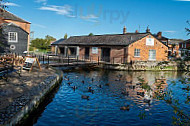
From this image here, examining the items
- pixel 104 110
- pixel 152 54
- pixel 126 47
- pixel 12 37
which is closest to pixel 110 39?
pixel 126 47

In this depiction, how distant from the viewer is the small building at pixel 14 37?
106 ft

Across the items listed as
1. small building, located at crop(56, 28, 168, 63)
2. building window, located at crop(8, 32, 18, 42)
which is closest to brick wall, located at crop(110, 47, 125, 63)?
small building, located at crop(56, 28, 168, 63)

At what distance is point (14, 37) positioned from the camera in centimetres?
3325

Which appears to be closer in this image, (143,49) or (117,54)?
(117,54)

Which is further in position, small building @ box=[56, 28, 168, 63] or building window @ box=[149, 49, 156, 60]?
building window @ box=[149, 49, 156, 60]

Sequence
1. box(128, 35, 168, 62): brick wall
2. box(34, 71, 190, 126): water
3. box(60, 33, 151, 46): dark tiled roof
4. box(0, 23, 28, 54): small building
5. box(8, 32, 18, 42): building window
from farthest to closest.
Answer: box(8, 32, 18, 42): building window
box(0, 23, 28, 54): small building
box(60, 33, 151, 46): dark tiled roof
box(128, 35, 168, 62): brick wall
box(34, 71, 190, 126): water

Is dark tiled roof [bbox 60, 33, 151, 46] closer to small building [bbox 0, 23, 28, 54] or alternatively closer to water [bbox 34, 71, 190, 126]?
small building [bbox 0, 23, 28, 54]

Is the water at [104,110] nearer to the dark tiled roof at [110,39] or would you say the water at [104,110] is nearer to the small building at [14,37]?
the dark tiled roof at [110,39]

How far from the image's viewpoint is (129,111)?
998cm

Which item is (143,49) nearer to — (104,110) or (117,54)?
(117,54)

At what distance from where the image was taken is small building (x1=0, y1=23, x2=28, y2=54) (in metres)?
32.4

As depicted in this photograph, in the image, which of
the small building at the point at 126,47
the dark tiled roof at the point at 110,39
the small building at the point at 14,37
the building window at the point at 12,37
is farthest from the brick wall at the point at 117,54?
the building window at the point at 12,37

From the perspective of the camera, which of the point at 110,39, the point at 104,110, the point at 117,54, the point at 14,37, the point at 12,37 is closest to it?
the point at 104,110

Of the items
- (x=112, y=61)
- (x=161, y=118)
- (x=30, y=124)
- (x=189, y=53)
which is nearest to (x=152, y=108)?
(x=161, y=118)
